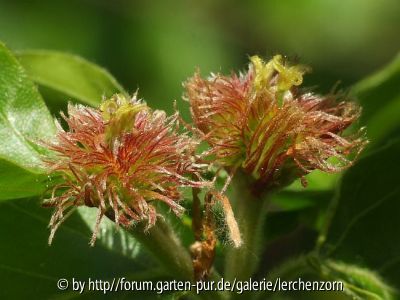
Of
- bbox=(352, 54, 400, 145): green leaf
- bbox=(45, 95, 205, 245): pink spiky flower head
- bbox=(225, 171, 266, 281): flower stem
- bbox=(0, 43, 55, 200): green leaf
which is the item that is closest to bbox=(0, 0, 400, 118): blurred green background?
bbox=(352, 54, 400, 145): green leaf

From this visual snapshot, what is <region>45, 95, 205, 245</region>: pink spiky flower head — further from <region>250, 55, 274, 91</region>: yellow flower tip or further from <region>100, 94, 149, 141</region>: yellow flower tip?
<region>250, 55, 274, 91</region>: yellow flower tip

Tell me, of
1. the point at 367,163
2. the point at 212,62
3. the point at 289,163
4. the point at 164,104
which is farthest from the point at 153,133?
the point at 212,62

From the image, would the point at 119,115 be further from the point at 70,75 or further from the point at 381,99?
the point at 381,99

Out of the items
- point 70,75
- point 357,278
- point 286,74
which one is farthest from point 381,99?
point 70,75

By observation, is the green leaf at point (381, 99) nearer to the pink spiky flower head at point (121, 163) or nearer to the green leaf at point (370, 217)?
the green leaf at point (370, 217)

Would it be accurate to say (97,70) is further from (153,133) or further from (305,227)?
(305,227)
